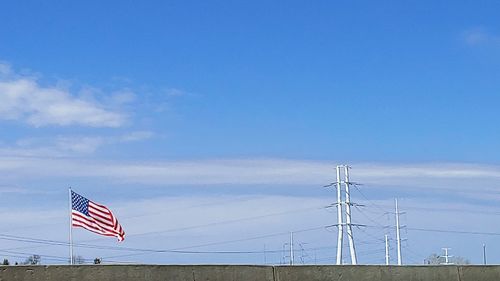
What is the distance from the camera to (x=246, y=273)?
13.9 m

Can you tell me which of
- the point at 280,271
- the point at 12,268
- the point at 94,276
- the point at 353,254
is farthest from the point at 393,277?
the point at 353,254

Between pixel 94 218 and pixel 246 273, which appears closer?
pixel 246 273

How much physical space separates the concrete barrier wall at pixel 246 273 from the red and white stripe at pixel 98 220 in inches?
852

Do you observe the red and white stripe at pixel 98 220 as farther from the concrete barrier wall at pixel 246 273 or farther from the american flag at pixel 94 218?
the concrete barrier wall at pixel 246 273

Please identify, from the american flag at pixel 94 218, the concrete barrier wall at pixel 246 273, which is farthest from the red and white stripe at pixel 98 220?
the concrete barrier wall at pixel 246 273

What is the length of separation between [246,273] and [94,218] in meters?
23.7

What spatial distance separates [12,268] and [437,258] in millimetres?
96089

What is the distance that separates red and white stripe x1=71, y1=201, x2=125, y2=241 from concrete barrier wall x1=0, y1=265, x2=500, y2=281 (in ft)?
71.0

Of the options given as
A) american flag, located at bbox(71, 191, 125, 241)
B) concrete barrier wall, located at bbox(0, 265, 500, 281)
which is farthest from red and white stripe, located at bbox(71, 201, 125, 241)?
concrete barrier wall, located at bbox(0, 265, 500, 281)

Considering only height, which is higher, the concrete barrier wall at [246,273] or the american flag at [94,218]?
the american flag at [94,218]

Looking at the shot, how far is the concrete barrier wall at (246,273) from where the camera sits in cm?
1207

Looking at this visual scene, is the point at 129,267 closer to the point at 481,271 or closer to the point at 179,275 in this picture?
the point at 179,275

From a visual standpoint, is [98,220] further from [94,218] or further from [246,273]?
[246,273]

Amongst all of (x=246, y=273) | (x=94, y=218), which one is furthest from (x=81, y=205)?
(x=246, y=273)
